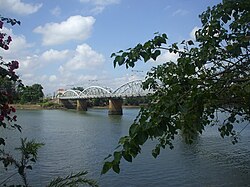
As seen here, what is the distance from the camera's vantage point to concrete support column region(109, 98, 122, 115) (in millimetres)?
70250

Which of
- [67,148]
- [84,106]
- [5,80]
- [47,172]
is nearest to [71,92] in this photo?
[84,106]

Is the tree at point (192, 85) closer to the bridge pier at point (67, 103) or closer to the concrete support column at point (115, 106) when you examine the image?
the concrete support column at point (115, 106)

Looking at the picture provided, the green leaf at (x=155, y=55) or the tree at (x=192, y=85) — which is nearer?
the tree at (x=192, y=85)

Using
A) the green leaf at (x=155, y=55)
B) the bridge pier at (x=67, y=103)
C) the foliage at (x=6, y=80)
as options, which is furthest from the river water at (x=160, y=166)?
the bridge pier at (x=67, y=103)

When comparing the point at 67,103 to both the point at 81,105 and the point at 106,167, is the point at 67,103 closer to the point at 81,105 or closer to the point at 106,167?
the point at 81,105

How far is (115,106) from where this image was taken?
2840 inches

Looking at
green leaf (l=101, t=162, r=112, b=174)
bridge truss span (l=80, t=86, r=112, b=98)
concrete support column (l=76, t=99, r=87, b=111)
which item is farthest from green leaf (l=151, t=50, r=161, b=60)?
concrete support column (l=76, t=99, r=87, b=111)

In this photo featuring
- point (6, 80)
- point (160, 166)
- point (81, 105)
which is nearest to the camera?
point (6, 80)

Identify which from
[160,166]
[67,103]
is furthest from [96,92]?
[160,166]

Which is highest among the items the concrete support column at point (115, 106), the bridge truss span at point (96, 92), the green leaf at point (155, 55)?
the bridge truss span at point (96, 92)

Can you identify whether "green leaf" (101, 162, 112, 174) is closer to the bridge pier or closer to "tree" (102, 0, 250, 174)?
"tree" (102, 0, 250, 174)

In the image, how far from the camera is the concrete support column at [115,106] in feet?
230

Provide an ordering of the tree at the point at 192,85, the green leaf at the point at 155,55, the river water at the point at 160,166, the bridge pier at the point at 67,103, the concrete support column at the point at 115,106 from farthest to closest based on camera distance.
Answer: the bridge pier at the point at 67,103, the concrete support column at the point at 115,106, the river water at the point at 160,166, the green leaf at the point at 155,55, the tree at the point at 192,85

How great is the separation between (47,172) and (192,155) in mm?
8325
